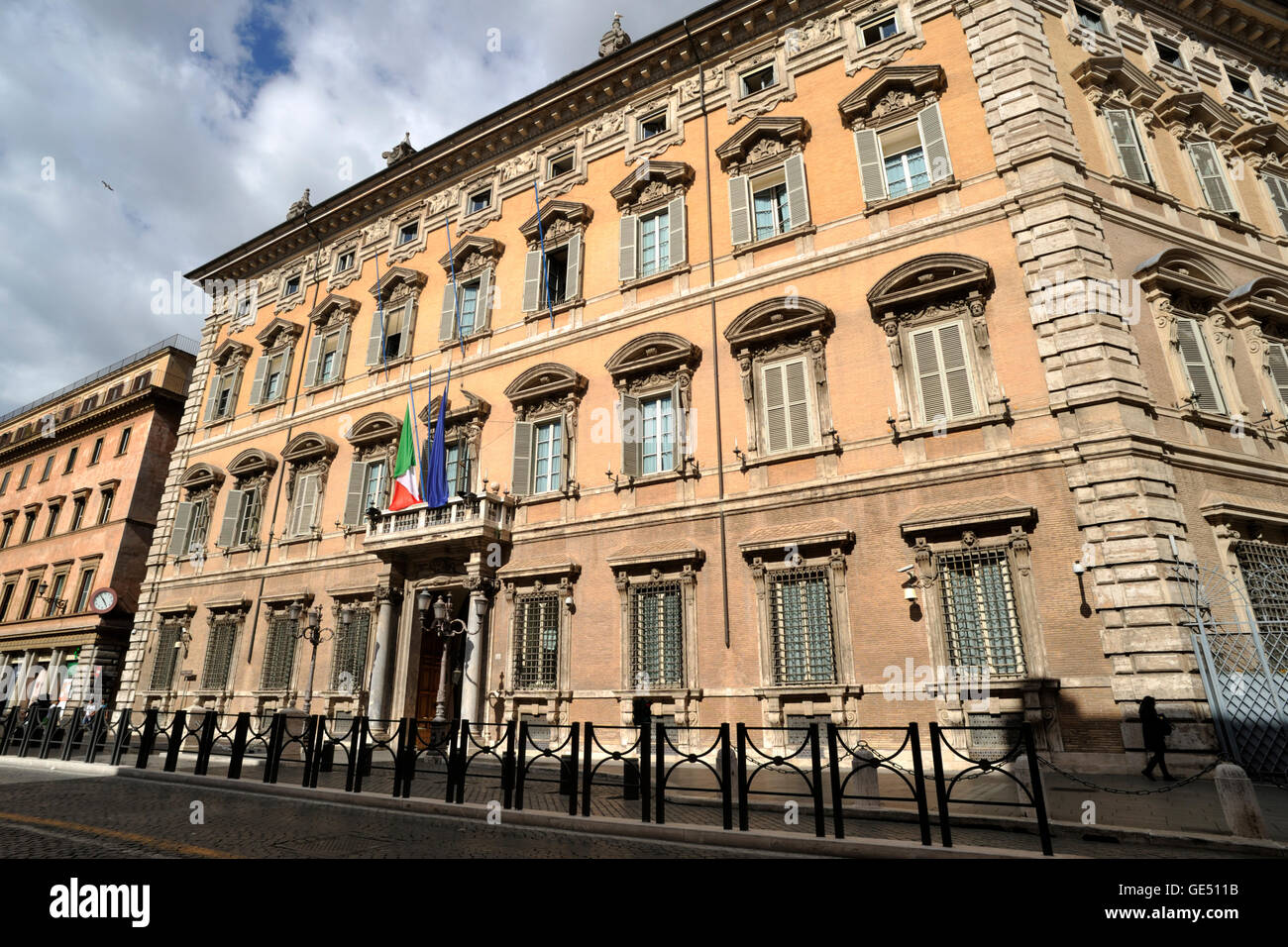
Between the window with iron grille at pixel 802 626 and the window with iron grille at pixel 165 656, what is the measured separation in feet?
62.5

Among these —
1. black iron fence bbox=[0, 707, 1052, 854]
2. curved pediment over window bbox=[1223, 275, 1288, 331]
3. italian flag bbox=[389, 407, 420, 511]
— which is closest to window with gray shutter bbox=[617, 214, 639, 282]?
italian flag bbox=[389, 407, 420, 511]

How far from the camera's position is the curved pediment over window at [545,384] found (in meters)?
16.1

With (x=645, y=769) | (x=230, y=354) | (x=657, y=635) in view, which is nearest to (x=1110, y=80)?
(x=657, y=635)

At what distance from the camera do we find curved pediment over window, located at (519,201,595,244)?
18062 mm

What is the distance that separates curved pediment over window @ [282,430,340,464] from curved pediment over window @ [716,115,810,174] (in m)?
13.5

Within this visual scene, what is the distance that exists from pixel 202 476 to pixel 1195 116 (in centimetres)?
2938

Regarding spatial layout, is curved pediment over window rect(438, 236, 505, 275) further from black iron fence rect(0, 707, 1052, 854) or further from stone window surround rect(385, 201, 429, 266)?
black iron fence rect(0, 707, 1052, 854)

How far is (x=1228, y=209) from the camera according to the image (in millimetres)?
14180

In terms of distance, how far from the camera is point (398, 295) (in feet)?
68.7

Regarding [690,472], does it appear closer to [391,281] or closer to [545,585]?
[545,585]

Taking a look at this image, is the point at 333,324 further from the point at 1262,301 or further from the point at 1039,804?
the point at 1262,301

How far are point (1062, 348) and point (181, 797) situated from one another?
49.1 feet

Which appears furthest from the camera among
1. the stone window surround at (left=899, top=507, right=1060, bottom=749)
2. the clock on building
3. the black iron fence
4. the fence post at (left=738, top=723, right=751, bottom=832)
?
the clock on building

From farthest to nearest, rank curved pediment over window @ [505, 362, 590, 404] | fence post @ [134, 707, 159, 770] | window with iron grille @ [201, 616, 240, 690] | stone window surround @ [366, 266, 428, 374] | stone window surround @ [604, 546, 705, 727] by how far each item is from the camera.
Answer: stone window surround @ [366, 266, 428, 374] < window with iron grille @ [201, 616, 240, 690] < curved pediment over window @ [505, 362, 590, 404] < stone window surround @ [604, 546, 705, 727] < fence post @ [134, 707, 159, 770]
